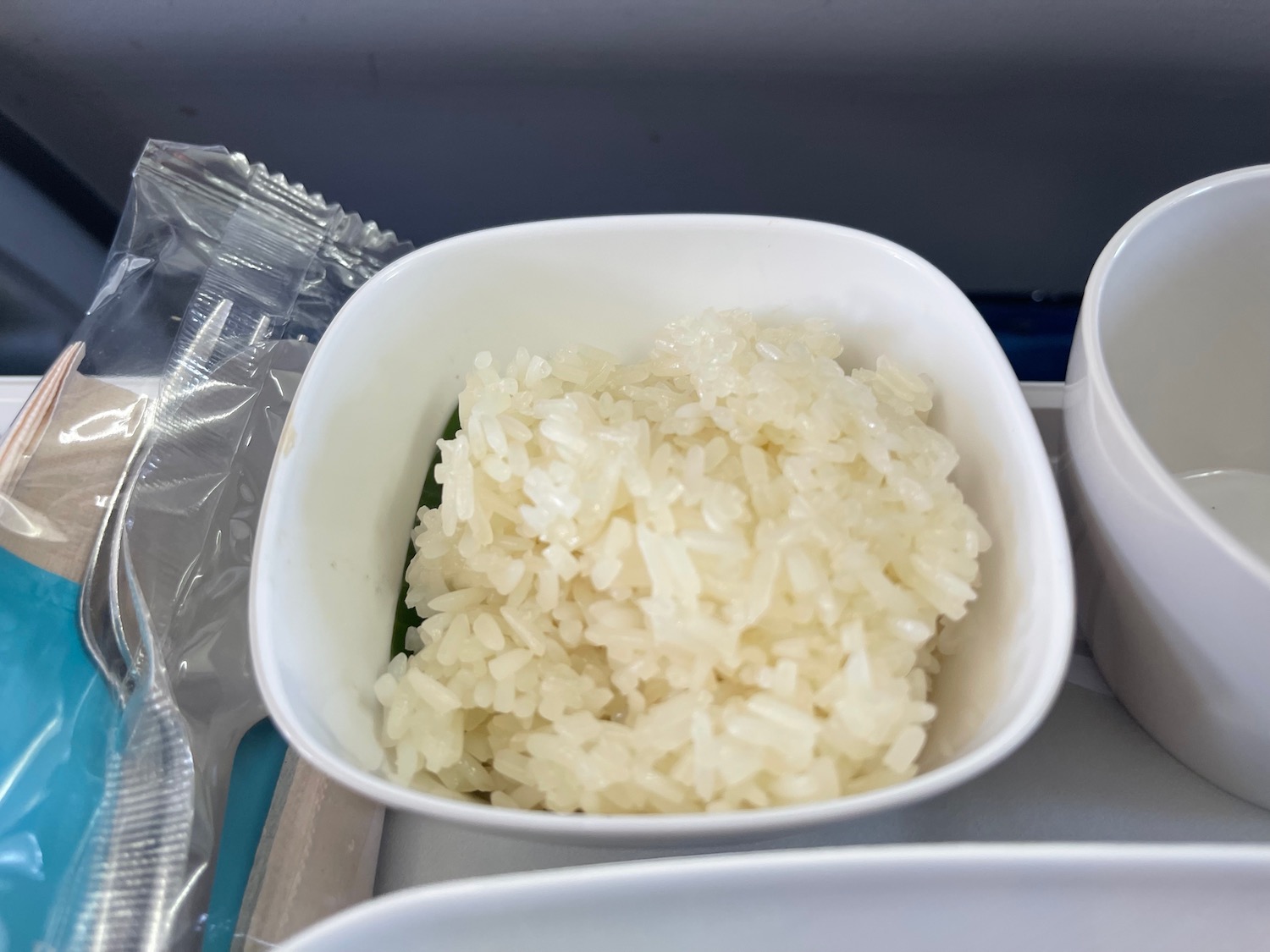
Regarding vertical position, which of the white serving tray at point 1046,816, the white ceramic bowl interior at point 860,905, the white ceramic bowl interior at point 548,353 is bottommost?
the white serving tray at point 1046,816

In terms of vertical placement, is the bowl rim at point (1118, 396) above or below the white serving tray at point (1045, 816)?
above

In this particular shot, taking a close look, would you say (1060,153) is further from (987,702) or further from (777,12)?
(987,702)

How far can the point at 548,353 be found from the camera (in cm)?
72

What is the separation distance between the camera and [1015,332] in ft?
3.19

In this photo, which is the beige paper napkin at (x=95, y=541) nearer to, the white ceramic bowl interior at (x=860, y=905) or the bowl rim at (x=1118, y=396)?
the white ceramic bowl interior at (x=860, y=905)

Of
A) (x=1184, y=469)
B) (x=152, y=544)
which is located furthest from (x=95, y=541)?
(x=1184, y=469)

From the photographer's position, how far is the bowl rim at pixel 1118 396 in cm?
44

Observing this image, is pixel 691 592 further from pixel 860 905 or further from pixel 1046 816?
pixel 1046 816

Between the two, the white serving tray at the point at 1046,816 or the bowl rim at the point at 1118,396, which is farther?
the white serving tray at the point at 1046,816

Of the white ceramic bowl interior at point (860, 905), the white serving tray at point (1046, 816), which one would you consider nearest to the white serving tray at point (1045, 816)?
the white serving tray at point (1046, 816)

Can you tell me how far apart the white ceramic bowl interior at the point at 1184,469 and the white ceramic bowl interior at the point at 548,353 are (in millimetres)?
46

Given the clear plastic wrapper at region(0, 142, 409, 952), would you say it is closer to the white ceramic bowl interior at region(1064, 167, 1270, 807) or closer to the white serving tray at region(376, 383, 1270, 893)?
the white serving tray at region(376, 383, 1270, 893)

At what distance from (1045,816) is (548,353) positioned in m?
0.49

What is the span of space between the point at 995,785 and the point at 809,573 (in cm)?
22
